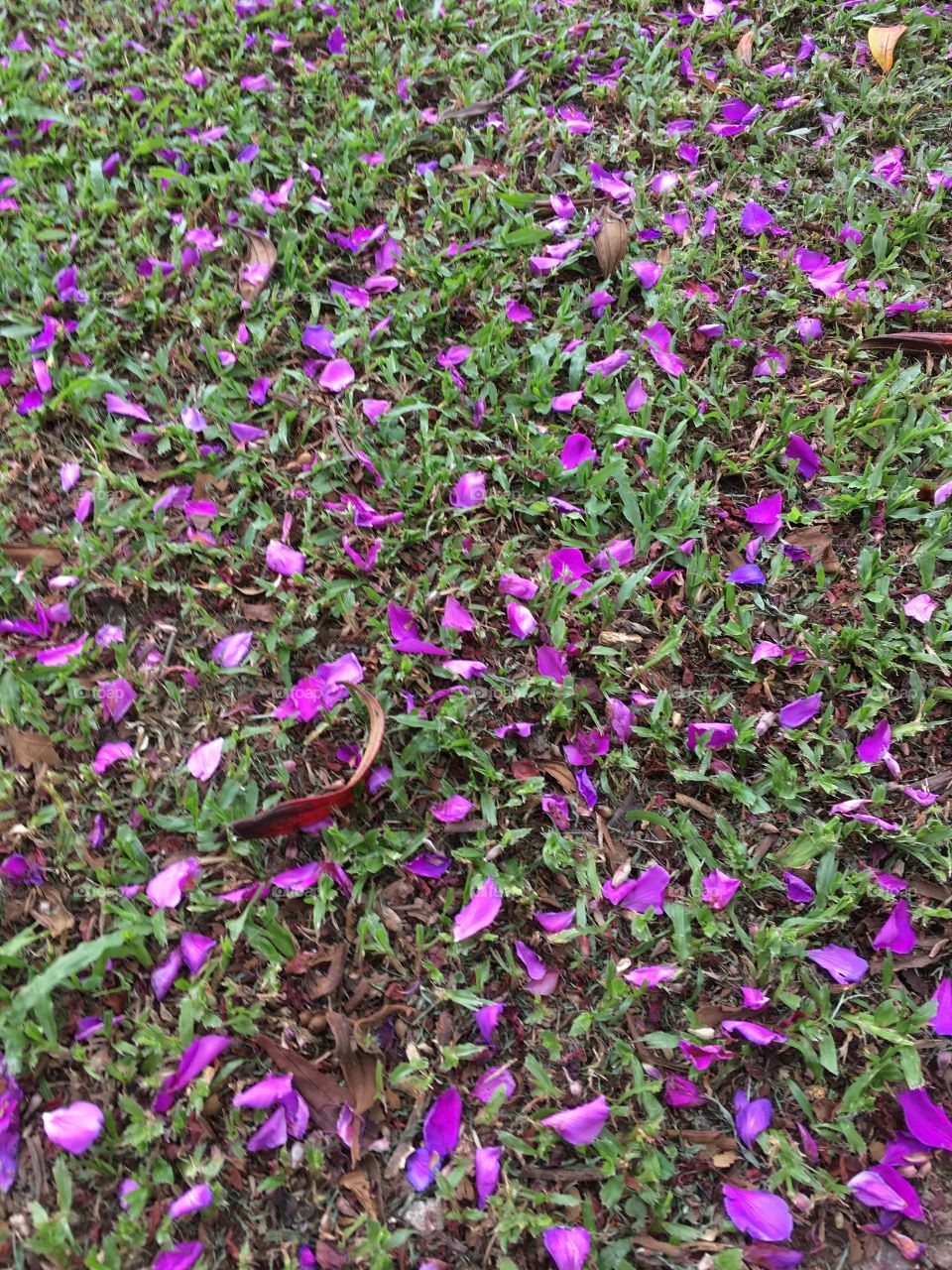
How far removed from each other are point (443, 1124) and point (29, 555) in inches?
59.8

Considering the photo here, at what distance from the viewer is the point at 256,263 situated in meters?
2.49

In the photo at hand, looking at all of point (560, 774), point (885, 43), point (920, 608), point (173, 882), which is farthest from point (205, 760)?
point (885, 43)

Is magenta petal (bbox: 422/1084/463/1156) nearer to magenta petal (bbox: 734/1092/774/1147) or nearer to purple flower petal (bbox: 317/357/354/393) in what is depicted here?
magenta petal (bbox: 734/1092/774/1147)

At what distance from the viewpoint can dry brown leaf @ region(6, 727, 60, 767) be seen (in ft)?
6.05

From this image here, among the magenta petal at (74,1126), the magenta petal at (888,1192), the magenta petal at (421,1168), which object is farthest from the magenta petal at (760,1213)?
the magenta petal at (74,1126)

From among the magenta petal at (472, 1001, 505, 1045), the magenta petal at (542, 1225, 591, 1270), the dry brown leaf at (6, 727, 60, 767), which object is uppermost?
the dry brown leaf at (6, 727, 60, 767)

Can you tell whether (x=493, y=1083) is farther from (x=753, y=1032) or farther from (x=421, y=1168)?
(x=753, y=1032)

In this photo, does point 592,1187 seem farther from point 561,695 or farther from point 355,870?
point 561,695

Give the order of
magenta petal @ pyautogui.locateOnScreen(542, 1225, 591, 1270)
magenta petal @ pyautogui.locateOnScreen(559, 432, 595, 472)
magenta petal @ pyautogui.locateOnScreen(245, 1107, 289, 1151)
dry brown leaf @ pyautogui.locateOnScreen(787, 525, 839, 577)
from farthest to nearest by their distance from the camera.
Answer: magenta petal @ pyautogui.locateOnScreen(559, 432, 595, 472) < dry brown leaf @ pyautogui.locateOnScreen(787, 525, 839, 577) < magenta petal @ pyautogui.locateOnScreen(245, 1107, 289, 1151) < magenta petal @ pyautogui.locateOnScreen(542, 1225, 591, 1270)

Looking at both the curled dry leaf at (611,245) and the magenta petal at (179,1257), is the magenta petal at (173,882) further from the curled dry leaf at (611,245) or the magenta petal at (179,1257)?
the curled dry leaf at (611,245)

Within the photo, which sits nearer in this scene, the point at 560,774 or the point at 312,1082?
the point at 312,1082

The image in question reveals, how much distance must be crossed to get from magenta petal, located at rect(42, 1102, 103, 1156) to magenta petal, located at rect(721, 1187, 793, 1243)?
1033 millimetres

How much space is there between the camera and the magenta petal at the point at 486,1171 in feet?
4.75

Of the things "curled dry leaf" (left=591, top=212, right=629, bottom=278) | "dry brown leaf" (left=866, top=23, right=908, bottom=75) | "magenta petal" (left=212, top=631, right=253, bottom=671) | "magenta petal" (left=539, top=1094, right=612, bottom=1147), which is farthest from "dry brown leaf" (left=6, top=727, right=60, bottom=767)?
"dry brown leaf" (left=866, top=23, right=908, bottom=75)
